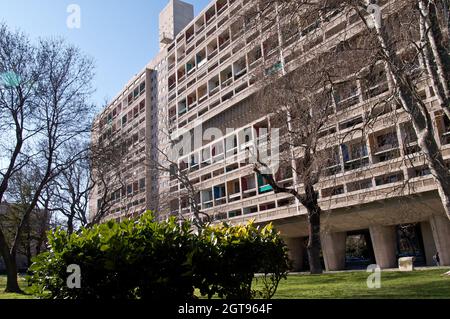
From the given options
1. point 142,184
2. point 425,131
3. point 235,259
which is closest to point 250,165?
point 142,184

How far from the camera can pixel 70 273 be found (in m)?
5.15

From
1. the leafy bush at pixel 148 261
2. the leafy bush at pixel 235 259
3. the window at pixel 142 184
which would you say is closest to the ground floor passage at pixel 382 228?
the leafy bush at pixel 235 259

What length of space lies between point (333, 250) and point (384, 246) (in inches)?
174

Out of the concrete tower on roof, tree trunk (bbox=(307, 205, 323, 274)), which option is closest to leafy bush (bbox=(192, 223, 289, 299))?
tree trunk (bbox=(307, 205, 323, 274))

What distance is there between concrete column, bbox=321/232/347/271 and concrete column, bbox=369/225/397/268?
3602 mm

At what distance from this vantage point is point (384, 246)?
94.1 ft

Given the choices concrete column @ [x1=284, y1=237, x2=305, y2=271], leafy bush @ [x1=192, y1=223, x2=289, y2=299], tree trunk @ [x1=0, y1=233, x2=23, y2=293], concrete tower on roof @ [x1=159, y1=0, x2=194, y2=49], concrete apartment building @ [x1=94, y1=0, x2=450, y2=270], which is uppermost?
concrete tower on roof @ [x1=159, y1=0, x2=194, y2=49]

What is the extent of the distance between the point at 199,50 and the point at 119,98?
29126 millimetres

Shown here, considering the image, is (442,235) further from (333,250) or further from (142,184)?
(142,184)

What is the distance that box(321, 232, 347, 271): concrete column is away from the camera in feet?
104

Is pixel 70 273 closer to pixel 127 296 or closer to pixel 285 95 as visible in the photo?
pixel 127 296

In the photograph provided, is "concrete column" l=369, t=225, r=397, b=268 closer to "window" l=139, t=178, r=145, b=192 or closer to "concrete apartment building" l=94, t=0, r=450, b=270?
"concrete apartment building" l=94, t=0, r=450, b=270

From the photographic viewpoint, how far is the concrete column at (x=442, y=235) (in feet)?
81.2
